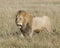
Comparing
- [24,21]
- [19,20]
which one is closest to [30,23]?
[24,21]

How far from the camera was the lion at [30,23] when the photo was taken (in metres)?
9.23

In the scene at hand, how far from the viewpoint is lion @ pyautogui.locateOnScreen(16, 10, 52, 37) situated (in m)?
9.23

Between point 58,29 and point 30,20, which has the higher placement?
point 30,20

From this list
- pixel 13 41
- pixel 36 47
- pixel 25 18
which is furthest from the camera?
pixel 25 18

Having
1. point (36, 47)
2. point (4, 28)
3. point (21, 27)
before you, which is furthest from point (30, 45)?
point (4, 28)

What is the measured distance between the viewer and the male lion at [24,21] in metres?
9.17

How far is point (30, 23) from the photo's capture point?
995cm

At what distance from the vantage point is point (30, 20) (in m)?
9.91

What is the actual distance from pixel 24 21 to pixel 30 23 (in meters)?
0.52

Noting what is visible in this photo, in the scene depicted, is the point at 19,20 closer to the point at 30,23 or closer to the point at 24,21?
the point at 24,21

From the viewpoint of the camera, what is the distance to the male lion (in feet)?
30.1

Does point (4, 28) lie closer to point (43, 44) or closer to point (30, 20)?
point (30, 20)

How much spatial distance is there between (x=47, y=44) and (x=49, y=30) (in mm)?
3417

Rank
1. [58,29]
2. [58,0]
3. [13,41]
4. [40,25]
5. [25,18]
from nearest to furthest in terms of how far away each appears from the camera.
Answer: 1. [13,41]
2. [25,18]
3. [40,25]
4. [58,29]
5. [58,0]
